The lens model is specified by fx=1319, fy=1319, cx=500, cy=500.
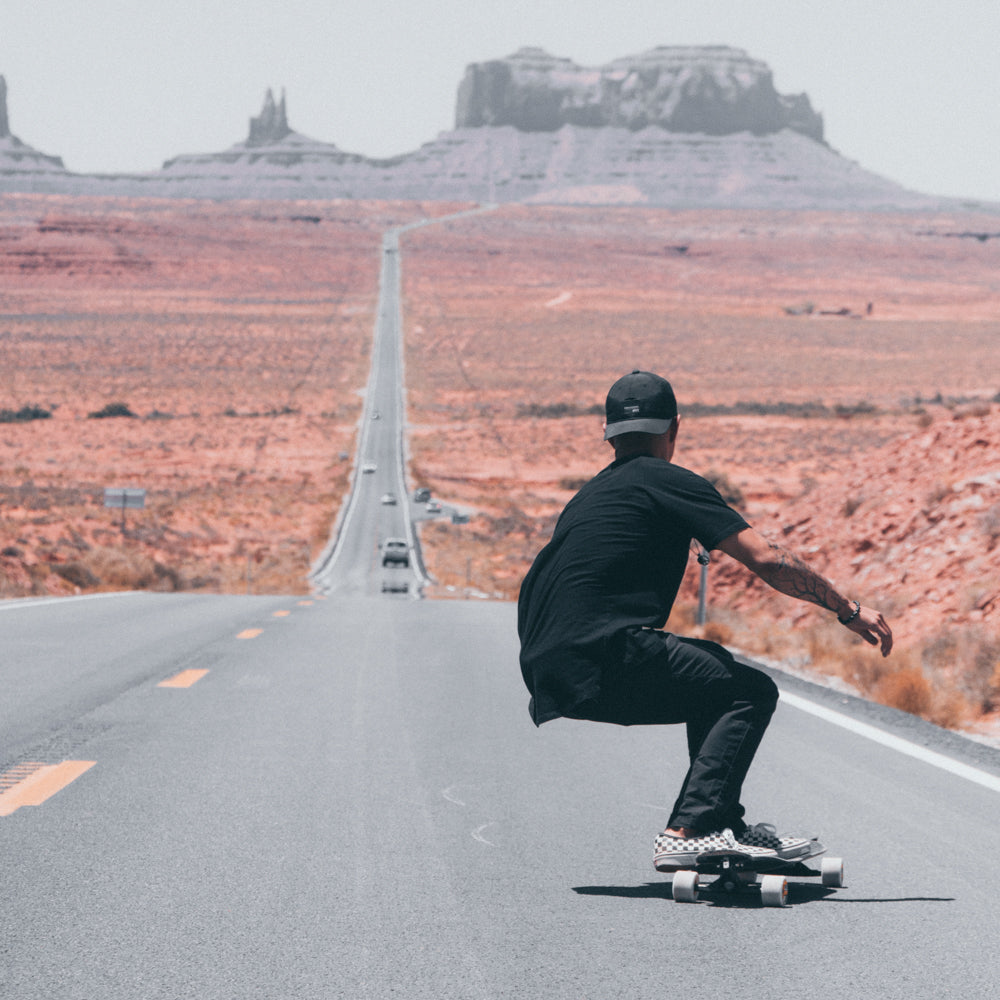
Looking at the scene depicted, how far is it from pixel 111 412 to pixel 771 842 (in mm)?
80074

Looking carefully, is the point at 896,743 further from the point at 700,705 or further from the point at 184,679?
the point at 184,679

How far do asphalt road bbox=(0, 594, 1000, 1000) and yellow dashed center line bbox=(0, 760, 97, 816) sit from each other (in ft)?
0.23

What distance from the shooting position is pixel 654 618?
170 inches

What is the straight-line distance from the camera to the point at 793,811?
588 centimetres

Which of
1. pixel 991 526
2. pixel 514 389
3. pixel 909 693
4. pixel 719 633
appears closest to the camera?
pixel 909 693

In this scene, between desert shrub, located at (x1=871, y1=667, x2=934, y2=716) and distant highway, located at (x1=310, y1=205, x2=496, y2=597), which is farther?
distant highway, located at (x1=310, y1=205, x2=496, y2=597)

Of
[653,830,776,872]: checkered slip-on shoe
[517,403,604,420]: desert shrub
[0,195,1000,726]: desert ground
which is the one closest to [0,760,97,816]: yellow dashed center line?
[653,830,776,872]: checkered slip-on shoe

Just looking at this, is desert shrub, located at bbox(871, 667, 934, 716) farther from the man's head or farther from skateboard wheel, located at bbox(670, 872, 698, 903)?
the man's head

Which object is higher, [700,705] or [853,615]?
[853,615]

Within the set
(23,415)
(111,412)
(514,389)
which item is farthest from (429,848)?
(514,389)

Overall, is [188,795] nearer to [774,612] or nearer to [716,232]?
[774,612]

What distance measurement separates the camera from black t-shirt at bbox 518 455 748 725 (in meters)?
4.25

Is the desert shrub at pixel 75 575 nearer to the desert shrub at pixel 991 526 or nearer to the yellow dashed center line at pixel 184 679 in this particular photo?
the yellow dashed center line at pixel 184 679

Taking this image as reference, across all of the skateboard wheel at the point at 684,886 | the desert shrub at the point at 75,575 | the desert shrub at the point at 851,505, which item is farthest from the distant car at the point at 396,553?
the skateboard wheel at the point at 684,886
